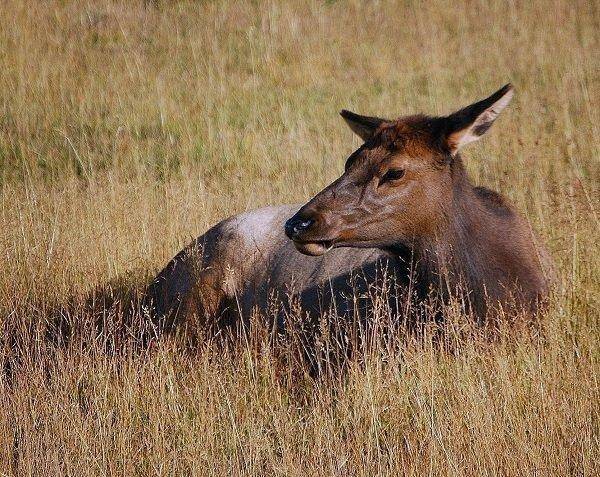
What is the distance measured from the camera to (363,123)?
23.2 feet

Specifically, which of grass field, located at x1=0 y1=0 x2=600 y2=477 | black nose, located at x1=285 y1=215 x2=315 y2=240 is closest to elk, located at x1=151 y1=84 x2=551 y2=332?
black nose, located at x1=285 y1=215 x2=315 y2=240

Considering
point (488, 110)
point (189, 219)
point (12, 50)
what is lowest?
point (189, 219)

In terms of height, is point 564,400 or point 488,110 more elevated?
point 488,110

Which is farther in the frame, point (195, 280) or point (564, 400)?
point (195, 280)

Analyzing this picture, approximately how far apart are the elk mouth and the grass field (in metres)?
0.72

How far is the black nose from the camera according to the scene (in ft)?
20.4

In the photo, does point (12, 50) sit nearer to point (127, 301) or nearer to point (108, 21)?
point (108, 21)

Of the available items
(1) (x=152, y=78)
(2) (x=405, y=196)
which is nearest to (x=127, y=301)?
(2) (x=405, y=196)

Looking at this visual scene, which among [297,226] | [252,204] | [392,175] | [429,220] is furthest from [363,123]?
[252,204]

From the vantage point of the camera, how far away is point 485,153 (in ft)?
39.4

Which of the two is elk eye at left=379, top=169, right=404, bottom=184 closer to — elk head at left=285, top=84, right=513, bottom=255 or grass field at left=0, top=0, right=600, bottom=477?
elk head at left=285, top=84, right=513, bottom=255

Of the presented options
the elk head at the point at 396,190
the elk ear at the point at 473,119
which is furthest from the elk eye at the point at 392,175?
the elk ear at the point at 473,119

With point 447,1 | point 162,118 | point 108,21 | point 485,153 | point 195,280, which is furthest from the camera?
point 447,1

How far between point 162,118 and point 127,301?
5.89 metres
